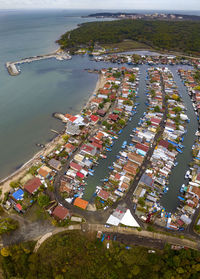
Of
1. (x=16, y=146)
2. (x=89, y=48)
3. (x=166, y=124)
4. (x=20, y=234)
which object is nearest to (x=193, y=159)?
(x=166, y=124)

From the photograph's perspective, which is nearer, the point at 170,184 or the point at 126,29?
the point at 170,184

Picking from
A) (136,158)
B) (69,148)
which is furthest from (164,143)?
(69,148)

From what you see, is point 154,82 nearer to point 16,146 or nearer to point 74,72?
point 74,72

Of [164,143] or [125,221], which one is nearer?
[125,221]

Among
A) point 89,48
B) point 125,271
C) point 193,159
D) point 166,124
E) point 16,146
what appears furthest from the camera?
point 89,48

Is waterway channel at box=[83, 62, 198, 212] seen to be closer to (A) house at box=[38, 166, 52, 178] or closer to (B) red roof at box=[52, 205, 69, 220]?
(B) red roof at box=[52, 205, 69, 220]

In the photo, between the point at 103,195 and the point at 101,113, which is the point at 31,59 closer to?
the point at 101,113
